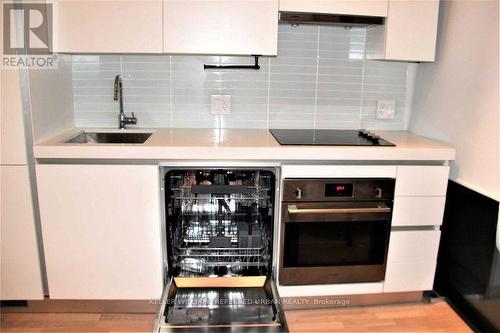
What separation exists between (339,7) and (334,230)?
1112mm

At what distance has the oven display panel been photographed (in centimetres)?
201

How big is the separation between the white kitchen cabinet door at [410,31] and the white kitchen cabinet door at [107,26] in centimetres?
116

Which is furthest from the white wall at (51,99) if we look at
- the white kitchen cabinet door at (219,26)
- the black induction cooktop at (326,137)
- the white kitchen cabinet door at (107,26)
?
the black induction cooktop at (326,137)

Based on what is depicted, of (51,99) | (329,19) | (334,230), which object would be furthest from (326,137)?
(51,99)

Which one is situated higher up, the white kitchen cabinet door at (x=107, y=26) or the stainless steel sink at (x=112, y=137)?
the white kitchen cabinet door at (x=107, y=26)

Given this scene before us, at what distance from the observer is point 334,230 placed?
6.84ft

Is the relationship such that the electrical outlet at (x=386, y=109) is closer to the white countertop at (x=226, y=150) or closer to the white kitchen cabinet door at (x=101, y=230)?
the white countertop at (x=226, y=150)

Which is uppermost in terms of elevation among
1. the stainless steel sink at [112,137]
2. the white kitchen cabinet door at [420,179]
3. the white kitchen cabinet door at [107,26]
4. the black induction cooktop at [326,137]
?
the white kitchen cabinet door at [107,26]

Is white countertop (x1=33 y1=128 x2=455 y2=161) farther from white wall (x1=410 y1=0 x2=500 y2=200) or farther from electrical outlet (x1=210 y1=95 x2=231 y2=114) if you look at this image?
electrical outlet (x1=210 y1=95 x2=231 y2=114)

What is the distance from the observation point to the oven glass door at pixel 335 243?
2.03 metres

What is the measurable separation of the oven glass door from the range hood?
0.93 meters

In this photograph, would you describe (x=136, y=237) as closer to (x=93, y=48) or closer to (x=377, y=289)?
(x=93, y=48)

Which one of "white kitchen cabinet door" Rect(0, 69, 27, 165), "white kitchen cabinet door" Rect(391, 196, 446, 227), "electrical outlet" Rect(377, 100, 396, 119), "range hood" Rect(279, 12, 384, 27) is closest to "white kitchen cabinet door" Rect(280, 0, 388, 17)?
"range hood" Rect(279, 12, 384, 27)

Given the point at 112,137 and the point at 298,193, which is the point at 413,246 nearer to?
the point at 298,193
